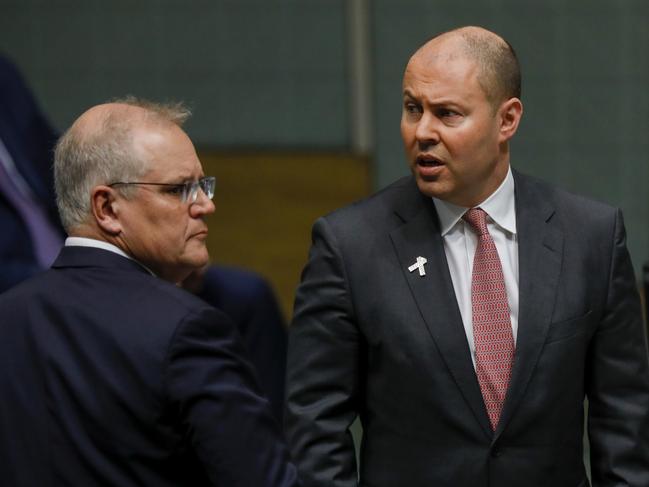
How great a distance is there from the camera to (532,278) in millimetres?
3057

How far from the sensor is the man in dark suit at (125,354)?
94.7 inches

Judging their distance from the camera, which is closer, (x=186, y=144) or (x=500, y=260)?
(x=186, y=144)

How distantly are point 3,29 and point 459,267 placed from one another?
4.28 meters

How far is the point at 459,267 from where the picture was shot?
3.10 m

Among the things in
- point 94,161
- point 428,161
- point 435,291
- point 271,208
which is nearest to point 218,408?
point 94,161

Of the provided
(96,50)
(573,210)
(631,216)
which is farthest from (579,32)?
(573,210)

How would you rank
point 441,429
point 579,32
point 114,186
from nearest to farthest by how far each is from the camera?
point 114,186
point 441,429
point 579,32

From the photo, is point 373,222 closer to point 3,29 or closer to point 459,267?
point 459,267

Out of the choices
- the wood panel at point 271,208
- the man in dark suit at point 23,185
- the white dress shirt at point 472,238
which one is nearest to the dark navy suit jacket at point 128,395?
the white dress shirt at point 472,238

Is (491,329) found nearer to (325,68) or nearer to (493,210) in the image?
(493,210)

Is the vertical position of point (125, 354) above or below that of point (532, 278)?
above

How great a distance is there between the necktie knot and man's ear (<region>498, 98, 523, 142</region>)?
0.56ft

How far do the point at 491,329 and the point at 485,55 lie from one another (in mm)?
612

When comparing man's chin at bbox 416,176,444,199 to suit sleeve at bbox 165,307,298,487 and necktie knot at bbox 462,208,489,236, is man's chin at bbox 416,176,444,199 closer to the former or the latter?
necktie knot at bbox 462,208,489,236
